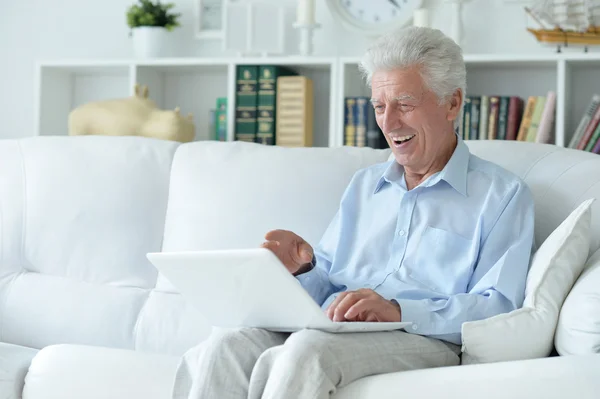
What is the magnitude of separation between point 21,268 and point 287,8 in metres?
1.50

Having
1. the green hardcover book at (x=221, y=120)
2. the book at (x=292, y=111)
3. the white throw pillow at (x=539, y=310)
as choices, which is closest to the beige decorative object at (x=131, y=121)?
the green hardcover book at (x=221, y=120)

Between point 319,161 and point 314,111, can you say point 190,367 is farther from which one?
point 314,111

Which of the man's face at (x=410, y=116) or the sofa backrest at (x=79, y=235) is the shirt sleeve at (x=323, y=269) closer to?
the man's face at (x=410, y=116)

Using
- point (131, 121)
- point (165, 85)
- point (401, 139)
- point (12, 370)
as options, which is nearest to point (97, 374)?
point (12, 370)

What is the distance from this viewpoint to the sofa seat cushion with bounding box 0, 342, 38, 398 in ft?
6.30

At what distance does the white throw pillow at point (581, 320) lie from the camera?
1.54 m

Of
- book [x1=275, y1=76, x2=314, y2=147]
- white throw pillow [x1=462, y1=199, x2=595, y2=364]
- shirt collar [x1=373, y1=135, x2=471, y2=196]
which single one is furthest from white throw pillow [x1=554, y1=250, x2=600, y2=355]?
book [x1=275, y1=76, x2=314, y2=147]

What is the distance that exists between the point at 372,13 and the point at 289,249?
62.7 inches

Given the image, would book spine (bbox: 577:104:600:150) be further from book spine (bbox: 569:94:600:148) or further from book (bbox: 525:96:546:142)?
book (bbox: 525:96:546:142)

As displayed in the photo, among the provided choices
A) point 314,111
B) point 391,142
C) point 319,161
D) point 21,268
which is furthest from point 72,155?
point 314,111

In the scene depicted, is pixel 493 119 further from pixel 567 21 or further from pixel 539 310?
pixel 539 310

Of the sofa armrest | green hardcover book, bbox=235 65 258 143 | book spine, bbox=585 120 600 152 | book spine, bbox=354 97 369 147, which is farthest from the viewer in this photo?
green hardcover book, bbox=235 65 258 143

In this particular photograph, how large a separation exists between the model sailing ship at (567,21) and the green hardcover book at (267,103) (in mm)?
885

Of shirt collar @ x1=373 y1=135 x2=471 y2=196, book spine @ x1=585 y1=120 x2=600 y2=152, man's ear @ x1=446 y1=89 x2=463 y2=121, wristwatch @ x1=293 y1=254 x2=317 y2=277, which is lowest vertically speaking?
wristwatch @ x1=293 y1=254 x2=317 y2=277
